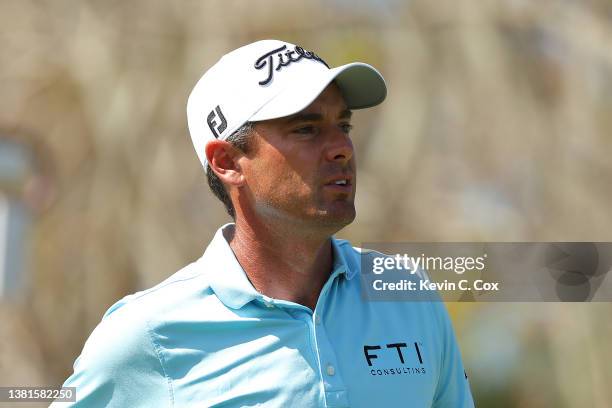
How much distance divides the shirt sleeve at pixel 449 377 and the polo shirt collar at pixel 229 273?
20 cm

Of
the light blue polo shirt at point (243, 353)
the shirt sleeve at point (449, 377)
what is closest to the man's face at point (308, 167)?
the light blue polo shirt at point (243, 353)

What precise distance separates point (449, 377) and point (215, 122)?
635mm

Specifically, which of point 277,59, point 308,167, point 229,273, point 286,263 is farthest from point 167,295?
point 277,59

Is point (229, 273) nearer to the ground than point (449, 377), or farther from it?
farther from it

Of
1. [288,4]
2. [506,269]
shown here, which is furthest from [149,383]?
[288,4]

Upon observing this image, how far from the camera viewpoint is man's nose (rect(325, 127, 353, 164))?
1.74 meters

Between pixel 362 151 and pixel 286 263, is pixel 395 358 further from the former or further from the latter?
pixel 362 151

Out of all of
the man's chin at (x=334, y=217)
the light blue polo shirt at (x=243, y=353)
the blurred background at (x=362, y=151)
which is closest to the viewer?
the light blue polo shirt at (x=243, y=353)

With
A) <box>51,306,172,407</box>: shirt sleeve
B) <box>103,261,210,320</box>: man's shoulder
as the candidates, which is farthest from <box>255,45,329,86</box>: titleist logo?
<box>51,306,172,407</box>: shirt sleeve

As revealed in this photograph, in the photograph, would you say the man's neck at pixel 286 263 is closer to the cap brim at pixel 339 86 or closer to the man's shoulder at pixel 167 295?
the man's shoulder at pixel 167 295

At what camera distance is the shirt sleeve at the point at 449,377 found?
1810 mm

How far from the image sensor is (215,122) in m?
1.88

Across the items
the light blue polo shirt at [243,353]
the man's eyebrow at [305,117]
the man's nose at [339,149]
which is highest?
the man's eyebrow at [305,117]

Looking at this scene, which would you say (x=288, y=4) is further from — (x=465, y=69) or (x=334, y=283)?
(x=334, y=283)
